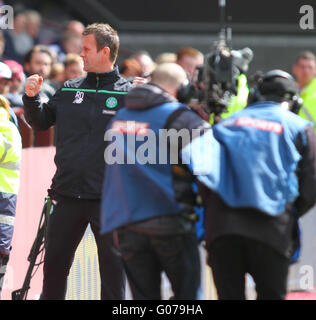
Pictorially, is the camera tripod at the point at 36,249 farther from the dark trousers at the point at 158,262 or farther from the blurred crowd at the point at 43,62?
the dark trousers at the point at 158,262

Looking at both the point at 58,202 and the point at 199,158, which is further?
the point at 58,202

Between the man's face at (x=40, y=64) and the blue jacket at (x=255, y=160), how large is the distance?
531 cm

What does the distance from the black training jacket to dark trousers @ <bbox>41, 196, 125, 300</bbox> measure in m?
0.10

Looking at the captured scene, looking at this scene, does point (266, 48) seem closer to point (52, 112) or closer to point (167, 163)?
point (52, 112)

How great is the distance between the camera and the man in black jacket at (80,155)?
6617 mm

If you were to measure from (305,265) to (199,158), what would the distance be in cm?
456

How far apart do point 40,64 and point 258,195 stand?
224 inches

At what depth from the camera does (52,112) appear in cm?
686

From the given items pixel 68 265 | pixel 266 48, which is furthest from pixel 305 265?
pixel 266 48

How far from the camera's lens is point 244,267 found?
18.0 ft

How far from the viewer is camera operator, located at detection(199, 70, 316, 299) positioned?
532 centimetres

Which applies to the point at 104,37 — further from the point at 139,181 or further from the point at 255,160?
the point at 255,160

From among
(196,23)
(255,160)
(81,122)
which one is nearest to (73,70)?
(81,122)

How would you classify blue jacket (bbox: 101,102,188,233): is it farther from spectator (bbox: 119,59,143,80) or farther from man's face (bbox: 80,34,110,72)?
spectator (bbox: 119,59,143,80)
